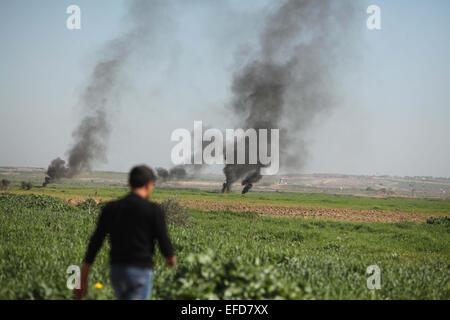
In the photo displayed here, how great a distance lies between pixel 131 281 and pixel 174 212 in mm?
19171

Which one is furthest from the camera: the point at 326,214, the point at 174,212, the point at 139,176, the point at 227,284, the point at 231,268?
the point at 326,214

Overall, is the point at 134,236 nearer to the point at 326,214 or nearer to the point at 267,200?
the point at 326,214

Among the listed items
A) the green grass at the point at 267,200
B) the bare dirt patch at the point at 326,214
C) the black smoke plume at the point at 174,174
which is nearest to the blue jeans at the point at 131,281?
the bare dirt patch at the point at 326,214

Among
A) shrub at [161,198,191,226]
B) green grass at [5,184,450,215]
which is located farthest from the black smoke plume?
shrub at [161,198,191,226]

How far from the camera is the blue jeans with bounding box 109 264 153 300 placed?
5164mm

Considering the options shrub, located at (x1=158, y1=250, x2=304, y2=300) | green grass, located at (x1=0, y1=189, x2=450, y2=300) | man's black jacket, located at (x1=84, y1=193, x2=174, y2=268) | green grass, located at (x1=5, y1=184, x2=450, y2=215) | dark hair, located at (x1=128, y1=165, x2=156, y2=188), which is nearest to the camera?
man's black jacket, located at (x1=84, y1=193, x2=174, y2=268)

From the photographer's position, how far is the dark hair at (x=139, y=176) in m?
5.31

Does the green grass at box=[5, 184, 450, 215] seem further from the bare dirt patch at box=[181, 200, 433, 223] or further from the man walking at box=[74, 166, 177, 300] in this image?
the man walking at box=[74, 166, 177, 300]

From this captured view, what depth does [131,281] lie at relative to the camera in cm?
517

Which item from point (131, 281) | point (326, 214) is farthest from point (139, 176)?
point (326, 214)

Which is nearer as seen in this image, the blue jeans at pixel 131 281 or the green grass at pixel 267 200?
the blue jeans at pixel 131 281

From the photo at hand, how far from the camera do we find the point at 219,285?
24.2ft

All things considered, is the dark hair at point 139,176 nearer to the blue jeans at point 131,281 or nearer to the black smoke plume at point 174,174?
the blue jeans at point 131,281
